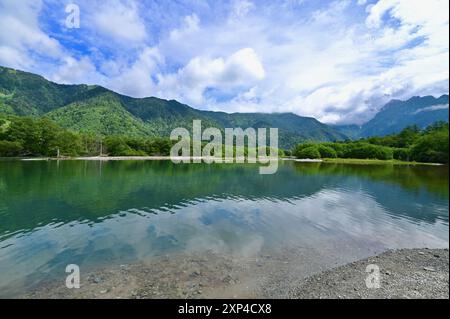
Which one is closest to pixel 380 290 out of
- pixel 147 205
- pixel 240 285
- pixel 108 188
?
pixel 240 285

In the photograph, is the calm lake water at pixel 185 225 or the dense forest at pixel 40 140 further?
the dense forest at pixel 40 140

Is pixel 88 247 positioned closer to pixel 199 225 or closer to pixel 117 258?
pixel 117 258

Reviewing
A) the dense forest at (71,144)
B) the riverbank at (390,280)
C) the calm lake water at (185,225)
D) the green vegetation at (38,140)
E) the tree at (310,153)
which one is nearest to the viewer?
the riverbank at (390,280)

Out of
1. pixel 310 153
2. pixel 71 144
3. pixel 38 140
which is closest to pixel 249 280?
pixel 38 140

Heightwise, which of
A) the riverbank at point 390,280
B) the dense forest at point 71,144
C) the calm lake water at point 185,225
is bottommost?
the riverbank at point 390,280

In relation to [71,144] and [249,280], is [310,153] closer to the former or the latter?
[71,144]

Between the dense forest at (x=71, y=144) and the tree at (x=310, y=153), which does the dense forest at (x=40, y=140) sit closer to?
the dense forest at (x=71, y=144)

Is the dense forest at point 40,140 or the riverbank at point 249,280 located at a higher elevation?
the dense forest at point 40,140

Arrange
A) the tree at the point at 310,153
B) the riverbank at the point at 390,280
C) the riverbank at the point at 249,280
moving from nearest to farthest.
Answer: the riverbank at the point at 249,280 < the riverbank at the point at 390,280 < the tree at the point at 310,153

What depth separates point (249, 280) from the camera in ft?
36.5

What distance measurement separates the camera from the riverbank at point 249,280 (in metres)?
9.90

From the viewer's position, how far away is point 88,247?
47.6ft

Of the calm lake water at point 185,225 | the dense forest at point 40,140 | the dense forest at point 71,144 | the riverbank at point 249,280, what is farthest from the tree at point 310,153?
the riverbank at point 249,280
